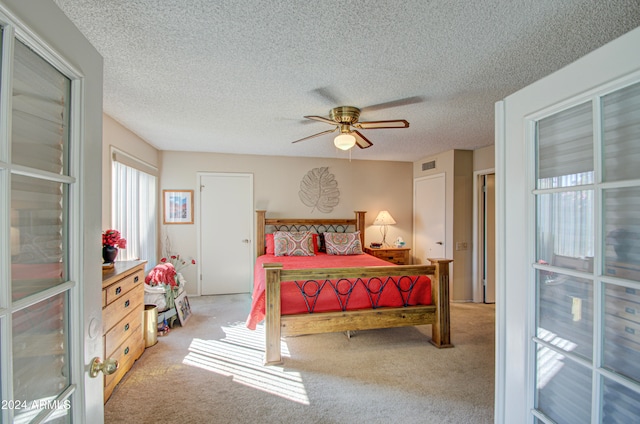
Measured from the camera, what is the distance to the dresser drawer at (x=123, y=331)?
205 centimetres

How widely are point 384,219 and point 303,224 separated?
1.43 meters

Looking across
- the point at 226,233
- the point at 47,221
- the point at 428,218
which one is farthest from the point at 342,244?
the point at 47,221

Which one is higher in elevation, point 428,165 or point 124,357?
point 428,165

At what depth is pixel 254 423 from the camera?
72.3 inches

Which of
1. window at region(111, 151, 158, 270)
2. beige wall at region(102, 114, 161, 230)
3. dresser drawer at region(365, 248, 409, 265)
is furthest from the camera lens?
dresser drawer at region(365, 248, 409, 265)

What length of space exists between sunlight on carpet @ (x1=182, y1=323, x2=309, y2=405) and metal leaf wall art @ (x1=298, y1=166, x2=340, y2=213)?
2351 millimetres

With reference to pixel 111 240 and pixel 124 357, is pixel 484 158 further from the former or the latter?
pixel 124 357

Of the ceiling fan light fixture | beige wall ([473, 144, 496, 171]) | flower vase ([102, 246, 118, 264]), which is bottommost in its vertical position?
flower vase ([102, 246, 118, 264])

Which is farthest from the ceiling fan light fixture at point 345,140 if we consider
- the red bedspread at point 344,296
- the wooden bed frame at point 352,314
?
the red bedspread at point 344,296

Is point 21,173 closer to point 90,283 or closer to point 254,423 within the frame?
point 90,283

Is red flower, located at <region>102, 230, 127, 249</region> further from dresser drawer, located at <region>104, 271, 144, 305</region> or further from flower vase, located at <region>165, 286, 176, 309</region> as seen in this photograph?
flower vase, located at <region>165, 286, 176, 309</region>

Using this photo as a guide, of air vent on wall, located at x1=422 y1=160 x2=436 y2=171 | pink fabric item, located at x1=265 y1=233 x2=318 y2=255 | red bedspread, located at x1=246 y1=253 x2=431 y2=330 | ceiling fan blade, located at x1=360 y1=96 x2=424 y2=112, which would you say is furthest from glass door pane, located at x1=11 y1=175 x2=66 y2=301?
air vent on wall, located at x1=422 y1=160 x2=436 y2=171

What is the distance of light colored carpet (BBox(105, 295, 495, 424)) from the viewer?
6.31 ft

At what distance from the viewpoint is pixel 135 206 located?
11.9 feet
